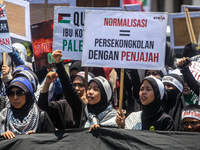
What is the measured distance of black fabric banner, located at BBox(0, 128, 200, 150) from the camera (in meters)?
3.34

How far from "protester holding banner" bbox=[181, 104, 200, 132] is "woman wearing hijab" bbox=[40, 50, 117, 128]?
0.76 metres

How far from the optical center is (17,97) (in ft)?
12.4

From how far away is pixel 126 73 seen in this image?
4973mm

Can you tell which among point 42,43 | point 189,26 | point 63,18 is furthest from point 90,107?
point 189,26

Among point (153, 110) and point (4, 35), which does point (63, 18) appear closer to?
point (4, 35)

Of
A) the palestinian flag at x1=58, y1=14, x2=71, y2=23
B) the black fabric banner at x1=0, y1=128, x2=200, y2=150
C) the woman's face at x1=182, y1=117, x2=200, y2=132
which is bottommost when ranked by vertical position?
the black fabric banner at x1=0, y1=128, x2=200, y2=150

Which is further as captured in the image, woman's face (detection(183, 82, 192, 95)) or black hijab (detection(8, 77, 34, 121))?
woman's face (detection(183, 82, 192, 95))

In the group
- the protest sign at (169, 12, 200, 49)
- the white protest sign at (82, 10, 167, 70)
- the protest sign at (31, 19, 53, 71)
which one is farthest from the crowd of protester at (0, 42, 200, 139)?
the protest sign at (169, 12, 200, 49)

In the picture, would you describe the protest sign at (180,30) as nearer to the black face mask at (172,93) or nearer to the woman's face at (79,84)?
the black face mask at (172,93)

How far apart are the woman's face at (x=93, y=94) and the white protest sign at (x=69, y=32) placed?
27.4 inches

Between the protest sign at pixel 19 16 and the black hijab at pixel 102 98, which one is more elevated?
the protest sign at pixel 19 16

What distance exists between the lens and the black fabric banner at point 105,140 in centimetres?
334

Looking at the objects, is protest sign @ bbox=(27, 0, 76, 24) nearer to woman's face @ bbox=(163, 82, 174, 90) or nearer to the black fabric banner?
woman's face @ bbox=(163, 82, 174, 90)

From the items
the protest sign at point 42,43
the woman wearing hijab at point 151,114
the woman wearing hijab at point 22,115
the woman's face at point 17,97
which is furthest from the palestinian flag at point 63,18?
the woman wearing hijab at point 151,114
